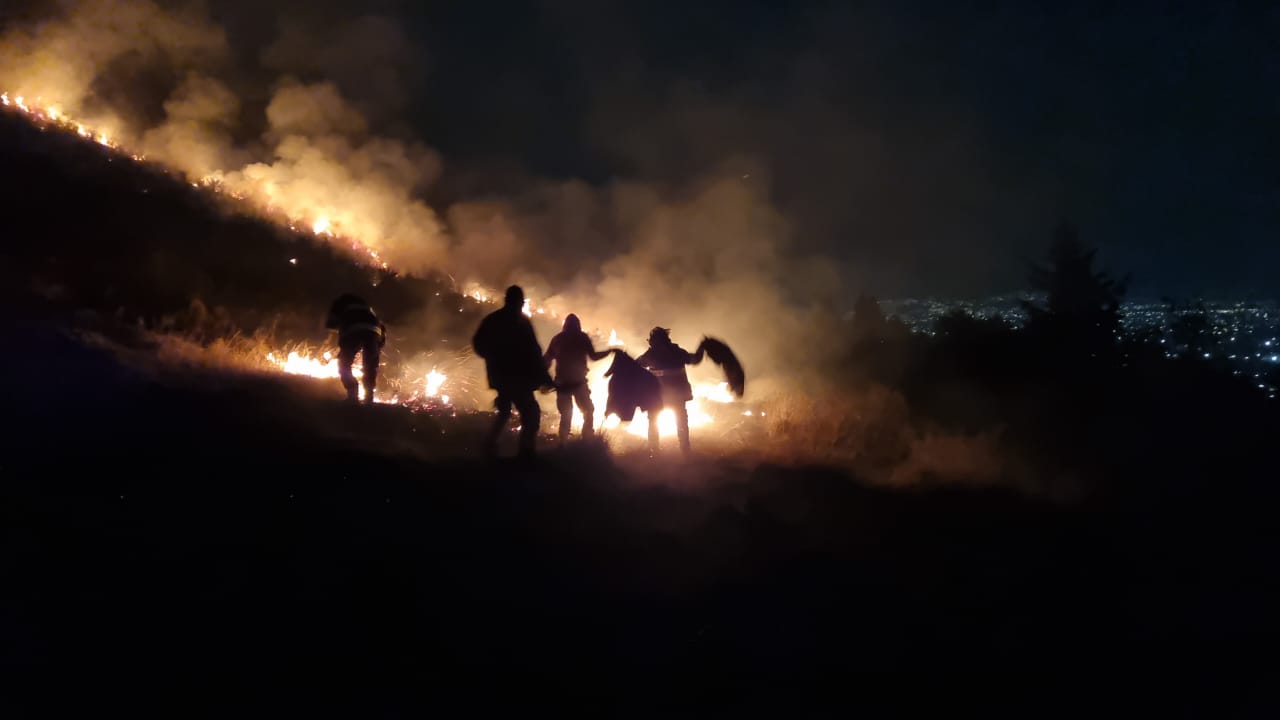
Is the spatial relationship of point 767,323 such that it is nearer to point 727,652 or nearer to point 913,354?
point 913,354

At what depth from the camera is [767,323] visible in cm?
2020

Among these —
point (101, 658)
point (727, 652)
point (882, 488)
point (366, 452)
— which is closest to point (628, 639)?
point (727, 652)

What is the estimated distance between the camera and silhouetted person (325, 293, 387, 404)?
8953mm

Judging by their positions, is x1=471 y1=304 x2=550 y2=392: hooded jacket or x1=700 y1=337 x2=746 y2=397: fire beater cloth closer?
x1=471 y1=304 x2=550 y2=392: hooded jacket

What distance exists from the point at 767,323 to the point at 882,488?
12.4m

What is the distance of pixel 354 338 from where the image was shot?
8.92m

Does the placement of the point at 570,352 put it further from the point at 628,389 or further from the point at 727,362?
the point at 727,362

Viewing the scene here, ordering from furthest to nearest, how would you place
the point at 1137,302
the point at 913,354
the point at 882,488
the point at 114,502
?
the point at 1137,302 → the point at 913,354 → the point at 882,488 → the point at 114,502

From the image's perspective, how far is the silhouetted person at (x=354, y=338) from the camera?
8953 mm

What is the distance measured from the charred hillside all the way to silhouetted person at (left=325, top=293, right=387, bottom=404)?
137 inches

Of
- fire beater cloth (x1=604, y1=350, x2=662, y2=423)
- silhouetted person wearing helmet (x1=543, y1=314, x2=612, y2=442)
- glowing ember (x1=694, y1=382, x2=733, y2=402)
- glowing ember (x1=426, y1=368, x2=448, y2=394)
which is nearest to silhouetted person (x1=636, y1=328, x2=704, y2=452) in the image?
fire beater cloth (x1=604, y1=350, x2=662, y2=423)

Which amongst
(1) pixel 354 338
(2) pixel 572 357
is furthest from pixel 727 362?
(1) pixel 354 338

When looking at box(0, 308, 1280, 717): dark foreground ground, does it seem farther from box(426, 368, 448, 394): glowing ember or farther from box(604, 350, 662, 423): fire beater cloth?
box(426, 368, 448, 394): glowing ember

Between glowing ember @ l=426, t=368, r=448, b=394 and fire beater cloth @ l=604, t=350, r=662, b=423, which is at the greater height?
glowing ember @ l=426, t=368, r=448, b=394
